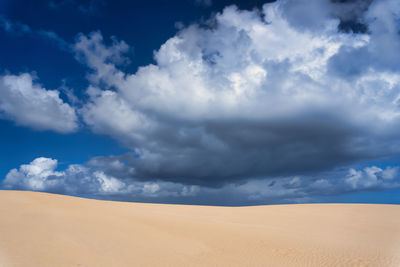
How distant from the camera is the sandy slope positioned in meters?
12.6

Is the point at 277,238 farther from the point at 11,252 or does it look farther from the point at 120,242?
the point at 11,252

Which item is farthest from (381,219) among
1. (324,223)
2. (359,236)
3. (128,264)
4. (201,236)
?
(128,264)

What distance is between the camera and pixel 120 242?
48.0 feet

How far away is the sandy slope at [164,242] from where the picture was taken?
12.6 metres

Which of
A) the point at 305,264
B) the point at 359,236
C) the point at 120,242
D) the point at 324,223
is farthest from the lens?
the point at 324,223

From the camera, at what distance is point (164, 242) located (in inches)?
603

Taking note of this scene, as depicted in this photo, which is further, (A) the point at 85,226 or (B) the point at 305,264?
(A) the point at 85,226

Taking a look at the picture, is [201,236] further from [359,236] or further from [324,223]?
[324,223]

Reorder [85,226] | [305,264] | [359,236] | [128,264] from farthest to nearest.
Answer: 1. [359,236]
2. [85,226]
3. [305,264]
4. [128,264]

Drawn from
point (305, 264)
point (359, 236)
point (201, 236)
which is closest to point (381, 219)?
point (359, 236)

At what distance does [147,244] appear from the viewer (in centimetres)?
1480

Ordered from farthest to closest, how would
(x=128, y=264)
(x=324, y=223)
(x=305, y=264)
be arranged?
(x=324, y=223)
(x=305, y=264)
(x=128, y=264)

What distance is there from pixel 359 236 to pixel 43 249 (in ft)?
69.4

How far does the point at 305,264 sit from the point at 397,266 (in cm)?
493
